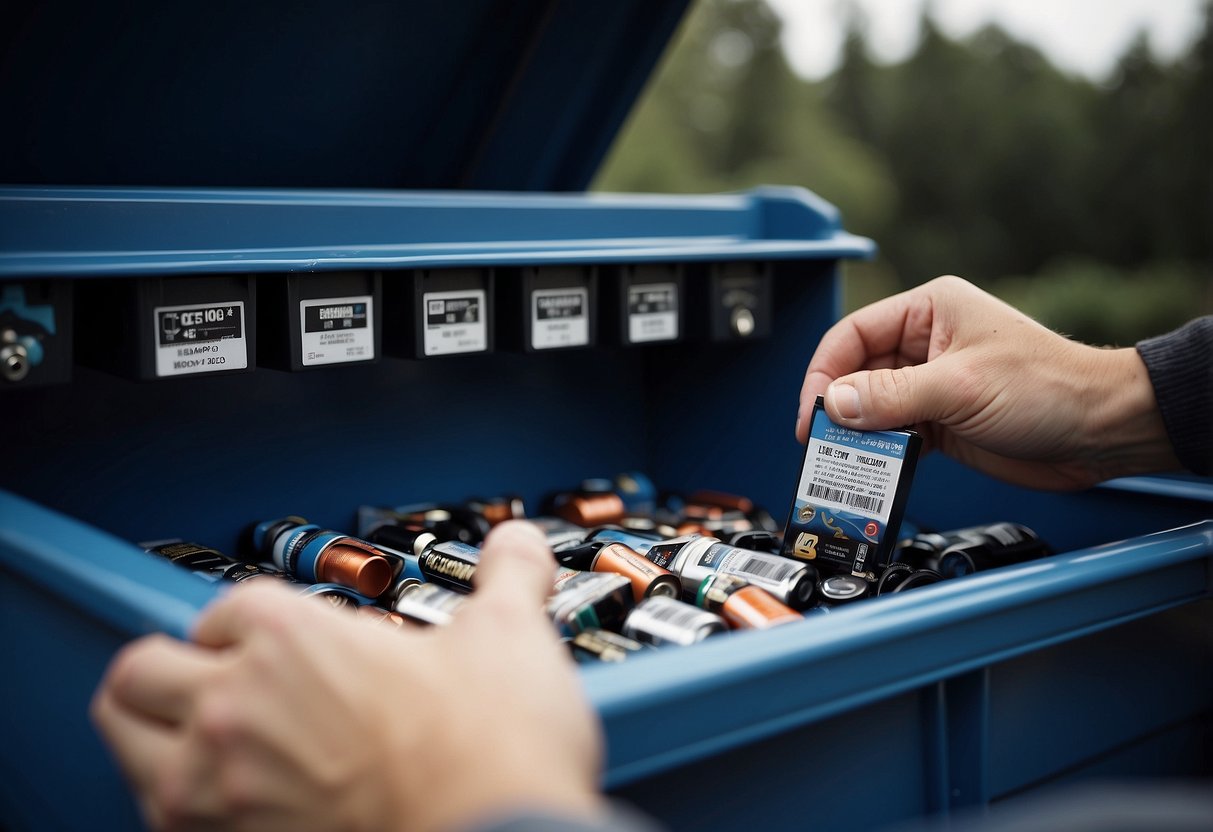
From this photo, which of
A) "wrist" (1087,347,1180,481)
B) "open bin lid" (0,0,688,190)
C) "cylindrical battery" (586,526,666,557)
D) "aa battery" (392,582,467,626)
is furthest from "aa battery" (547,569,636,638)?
"open bin lid" (0,0,688,190)

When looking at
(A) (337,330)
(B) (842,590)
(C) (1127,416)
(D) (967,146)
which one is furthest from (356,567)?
(D) (967,146)

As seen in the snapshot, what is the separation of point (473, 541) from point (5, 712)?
2.60 feet

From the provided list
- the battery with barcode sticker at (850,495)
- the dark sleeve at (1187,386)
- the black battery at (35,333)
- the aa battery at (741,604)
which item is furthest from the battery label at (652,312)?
the black battery at (35,333)

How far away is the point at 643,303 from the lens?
6.35 feet

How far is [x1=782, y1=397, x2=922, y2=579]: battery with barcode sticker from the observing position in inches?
59.7

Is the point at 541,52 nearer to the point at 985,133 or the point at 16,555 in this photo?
the point at 16,555

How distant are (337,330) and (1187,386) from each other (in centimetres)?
120

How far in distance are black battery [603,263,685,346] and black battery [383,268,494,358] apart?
0.25m

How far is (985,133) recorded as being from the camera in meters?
25.5

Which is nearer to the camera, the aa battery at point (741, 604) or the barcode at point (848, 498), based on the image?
the aa battery at point (741, 604)

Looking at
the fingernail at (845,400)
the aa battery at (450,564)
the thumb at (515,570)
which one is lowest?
the aa battery at (450,564)

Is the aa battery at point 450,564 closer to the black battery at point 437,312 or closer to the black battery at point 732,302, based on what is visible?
the black battery at point 437,312

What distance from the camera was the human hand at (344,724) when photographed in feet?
2.48

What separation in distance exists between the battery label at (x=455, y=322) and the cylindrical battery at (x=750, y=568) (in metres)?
0.49
